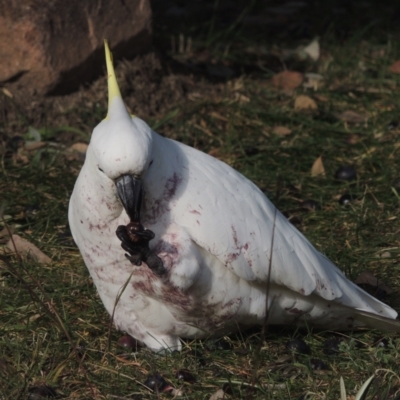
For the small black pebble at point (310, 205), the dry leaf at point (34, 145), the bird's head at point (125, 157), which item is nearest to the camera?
the bird's head at point (125, 157)

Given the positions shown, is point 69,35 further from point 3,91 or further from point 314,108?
point 314,108

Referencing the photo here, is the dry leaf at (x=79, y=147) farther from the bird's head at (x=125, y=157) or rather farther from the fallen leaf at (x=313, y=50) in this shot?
the fallen leaf at (x=313, y=50)

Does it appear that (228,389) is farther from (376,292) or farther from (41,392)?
(376,292)

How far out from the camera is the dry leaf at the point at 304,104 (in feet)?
15.7

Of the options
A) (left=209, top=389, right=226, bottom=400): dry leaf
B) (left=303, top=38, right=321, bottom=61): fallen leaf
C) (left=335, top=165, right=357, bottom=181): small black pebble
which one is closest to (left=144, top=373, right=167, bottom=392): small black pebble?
(left=209, top=389, right=226, bottom=400): dry leaf

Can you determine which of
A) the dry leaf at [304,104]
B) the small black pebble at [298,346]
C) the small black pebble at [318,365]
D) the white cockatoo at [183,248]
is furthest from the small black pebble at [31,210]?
the dry leaf at [304,104]

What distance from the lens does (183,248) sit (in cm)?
259

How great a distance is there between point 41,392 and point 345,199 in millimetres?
1880

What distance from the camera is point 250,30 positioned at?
19.9ft

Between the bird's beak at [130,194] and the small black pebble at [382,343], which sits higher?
the bird's beak at [130,194]

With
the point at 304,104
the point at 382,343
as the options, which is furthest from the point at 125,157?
the point at 304,104

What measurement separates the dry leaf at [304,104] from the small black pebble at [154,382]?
2.46 meters

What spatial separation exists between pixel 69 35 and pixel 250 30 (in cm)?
200

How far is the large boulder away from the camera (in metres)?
4.31
